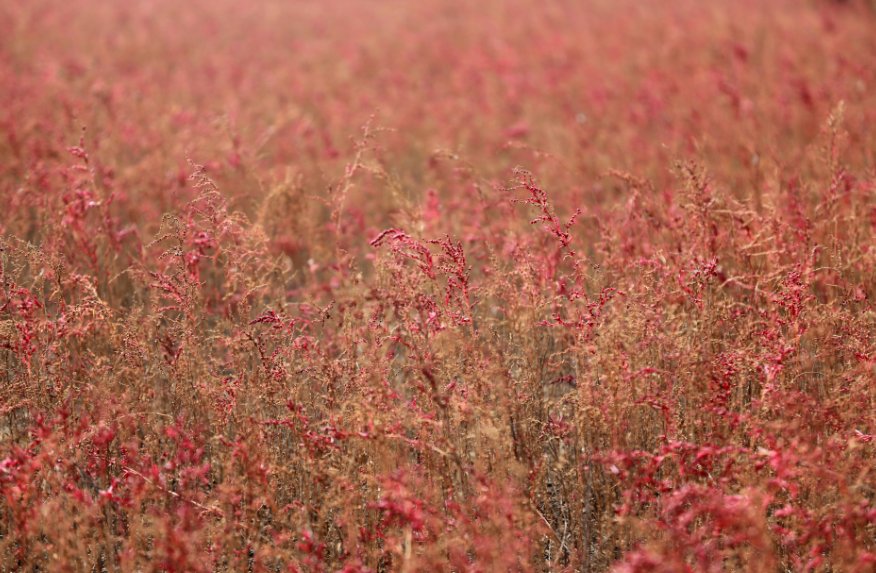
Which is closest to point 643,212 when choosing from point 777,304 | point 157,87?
point 777,304

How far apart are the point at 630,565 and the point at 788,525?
701 millimetres

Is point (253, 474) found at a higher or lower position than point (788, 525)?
higher

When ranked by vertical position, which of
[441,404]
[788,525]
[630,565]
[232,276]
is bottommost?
[788,525]

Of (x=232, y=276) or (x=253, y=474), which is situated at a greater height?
(x=232, y=276)

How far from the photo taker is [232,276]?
2.78m

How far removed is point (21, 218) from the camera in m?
4.23

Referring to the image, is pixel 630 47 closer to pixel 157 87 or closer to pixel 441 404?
pixel 157 87

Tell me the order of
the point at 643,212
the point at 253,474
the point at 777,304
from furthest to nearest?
the point at 643,212 < the point at 777,304 < the point at 253,474

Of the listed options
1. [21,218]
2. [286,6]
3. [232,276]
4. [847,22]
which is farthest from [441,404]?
[286,6]

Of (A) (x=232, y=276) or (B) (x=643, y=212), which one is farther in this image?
(B) (x=643, y=212)

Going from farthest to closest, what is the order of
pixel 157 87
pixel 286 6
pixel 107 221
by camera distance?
pixel 286 6 → pixel 157 87 → pixel 107 221

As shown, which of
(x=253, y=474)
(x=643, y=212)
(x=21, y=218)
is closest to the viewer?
(x=253, y=474)

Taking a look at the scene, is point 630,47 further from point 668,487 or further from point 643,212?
point 668,487

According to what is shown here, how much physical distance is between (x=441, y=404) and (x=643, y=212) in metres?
1.58
